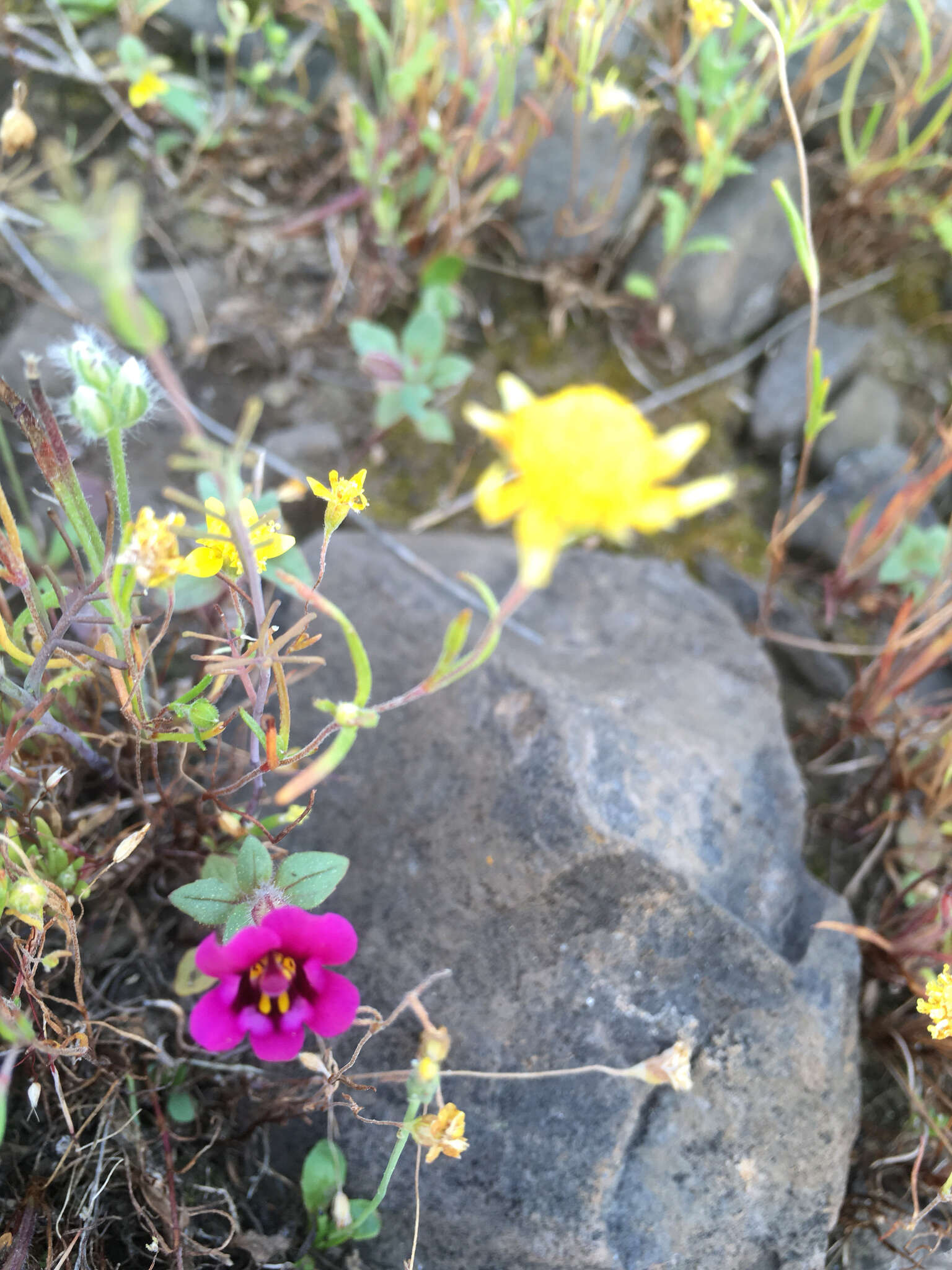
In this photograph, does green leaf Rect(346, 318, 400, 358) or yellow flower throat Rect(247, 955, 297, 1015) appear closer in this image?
yellow flower throat Rect(247, 955, 297, 1015)

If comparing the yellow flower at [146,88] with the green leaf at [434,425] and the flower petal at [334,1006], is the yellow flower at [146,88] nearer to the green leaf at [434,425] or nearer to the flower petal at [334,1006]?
the green leaf at [434,425]

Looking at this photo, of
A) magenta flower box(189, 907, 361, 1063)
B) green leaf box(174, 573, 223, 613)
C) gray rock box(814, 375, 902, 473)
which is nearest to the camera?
magenta flower box(189, 907, 361, 1063)

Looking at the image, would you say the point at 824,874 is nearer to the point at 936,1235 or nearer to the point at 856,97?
the point at 936,1235

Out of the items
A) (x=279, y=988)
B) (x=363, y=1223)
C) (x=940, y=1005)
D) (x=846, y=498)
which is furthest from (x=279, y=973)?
(x=846, y=498)

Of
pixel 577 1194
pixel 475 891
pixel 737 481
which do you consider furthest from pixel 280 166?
pixel 577 1194

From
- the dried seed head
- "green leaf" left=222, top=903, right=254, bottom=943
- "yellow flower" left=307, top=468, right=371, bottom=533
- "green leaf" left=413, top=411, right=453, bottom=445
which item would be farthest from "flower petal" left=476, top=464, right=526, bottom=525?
the dried seed head

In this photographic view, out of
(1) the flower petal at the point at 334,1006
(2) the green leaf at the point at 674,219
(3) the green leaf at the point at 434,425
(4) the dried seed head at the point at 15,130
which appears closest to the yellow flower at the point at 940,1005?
(1) the flower petal at the point at 334,1006

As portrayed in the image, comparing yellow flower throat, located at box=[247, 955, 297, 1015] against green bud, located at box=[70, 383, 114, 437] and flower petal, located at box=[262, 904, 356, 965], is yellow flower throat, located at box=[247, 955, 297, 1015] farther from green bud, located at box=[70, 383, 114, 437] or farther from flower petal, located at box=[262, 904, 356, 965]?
green bud, located at box=[70, 383, 114, 437]
